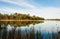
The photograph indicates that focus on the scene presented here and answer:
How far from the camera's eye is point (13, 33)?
721 cm

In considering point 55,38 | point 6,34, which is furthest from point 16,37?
point 55,38

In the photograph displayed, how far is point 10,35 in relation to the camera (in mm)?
7152

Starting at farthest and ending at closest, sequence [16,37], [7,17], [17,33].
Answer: [7,17] → [17,33] → [16,37]

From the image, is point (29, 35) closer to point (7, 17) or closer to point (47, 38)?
point (47, 38)

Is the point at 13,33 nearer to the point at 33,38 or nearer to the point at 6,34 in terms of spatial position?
the point at 6,34

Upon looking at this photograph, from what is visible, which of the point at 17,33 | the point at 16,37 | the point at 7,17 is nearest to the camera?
the point at 16,37

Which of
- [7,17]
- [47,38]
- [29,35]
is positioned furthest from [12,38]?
[7,17]

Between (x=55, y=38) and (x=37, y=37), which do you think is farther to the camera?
(x=37, y=37)

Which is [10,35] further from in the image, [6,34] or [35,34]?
[35,34]

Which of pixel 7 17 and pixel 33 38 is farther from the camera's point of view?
pixel 7 17

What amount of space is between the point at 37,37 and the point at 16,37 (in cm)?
108

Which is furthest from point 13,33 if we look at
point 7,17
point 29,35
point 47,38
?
point 7,17

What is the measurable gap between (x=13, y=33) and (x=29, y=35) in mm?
713

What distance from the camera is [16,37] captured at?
6.93 meters
